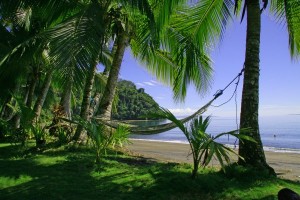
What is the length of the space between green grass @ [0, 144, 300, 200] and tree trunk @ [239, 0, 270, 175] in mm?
406

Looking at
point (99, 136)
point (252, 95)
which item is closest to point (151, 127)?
point (99, 136)

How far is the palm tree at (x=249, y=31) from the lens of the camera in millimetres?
5719

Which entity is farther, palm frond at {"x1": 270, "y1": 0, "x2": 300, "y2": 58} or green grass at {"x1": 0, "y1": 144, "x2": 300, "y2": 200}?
palm frond at {"x1": 270, "y1": 0, "x2": 300, "y2": 58}

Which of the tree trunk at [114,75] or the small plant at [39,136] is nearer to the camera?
the small plant at [39,136]

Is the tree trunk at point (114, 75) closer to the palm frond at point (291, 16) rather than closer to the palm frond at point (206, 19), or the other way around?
the palm frond at point (206, 19)

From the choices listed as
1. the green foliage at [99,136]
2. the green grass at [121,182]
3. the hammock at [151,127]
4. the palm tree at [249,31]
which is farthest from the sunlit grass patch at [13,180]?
the palm tree at [249,31]

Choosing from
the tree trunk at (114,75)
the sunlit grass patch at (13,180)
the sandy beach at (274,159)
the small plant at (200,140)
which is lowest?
the sunlit grass patch at (13,180)

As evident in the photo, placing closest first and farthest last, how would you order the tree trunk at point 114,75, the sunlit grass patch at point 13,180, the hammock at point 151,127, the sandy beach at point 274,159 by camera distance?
the sunlit grass patch at point 13,180 < the hammock at point 151,127 < the sandy beach at point 274,159 < the tree trunk at point 114,75

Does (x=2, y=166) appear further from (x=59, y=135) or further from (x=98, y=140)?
(x=59, y=135)

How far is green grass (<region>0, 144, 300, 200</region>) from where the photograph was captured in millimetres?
4676

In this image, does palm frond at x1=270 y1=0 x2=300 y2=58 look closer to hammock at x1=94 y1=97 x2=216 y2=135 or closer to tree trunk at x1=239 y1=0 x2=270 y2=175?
tree trunk at x1=239 y1=0 x2=270 y2=175

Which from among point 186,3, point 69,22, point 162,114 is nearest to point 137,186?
point 162,114

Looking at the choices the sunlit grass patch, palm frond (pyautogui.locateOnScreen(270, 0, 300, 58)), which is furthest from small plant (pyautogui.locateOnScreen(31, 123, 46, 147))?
palm frond (pyautogui.locateOnScreen(270, 0, 300, 58))

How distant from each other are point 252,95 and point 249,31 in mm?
1042
